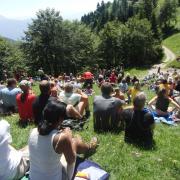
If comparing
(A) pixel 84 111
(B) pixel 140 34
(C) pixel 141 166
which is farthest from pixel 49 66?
(C) pixel 141 166

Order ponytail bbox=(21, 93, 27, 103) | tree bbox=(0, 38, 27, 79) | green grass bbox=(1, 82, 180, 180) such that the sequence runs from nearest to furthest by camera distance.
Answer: green grass bbox=(1, 82, 180, 180), ponytail bbox=(21, 93, 27, 103), tree bbox=(0, 38, 27, 79)

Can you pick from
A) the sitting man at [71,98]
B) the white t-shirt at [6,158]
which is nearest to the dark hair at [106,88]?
the sitting man at [71,98]

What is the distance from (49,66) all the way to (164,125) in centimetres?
5131

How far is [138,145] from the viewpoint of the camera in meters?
8.37

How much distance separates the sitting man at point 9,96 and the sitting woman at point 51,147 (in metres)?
7.45

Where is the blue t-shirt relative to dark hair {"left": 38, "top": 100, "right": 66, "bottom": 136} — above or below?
below

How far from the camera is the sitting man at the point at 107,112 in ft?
31.2

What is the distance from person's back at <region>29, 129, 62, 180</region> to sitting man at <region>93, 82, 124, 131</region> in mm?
4212

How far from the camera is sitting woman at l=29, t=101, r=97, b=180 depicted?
517cm

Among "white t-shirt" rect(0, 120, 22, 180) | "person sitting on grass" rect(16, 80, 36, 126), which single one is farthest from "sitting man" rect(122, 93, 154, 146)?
Answer: "person sitting on grass" rect(16, 80, 36, 126)

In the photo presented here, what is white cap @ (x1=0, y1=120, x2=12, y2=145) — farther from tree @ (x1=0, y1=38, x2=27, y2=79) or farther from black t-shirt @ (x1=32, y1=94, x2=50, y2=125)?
tree @ (x1=0, y1=38, x2=27, y2=79)

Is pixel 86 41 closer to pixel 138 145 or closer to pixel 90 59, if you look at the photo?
pixel 90 59

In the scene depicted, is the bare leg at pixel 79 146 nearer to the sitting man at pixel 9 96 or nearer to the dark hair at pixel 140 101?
the dark hair at pixel 140 101

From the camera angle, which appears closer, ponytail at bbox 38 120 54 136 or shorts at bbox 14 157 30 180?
ponytail at bbox 38 120 54 136
